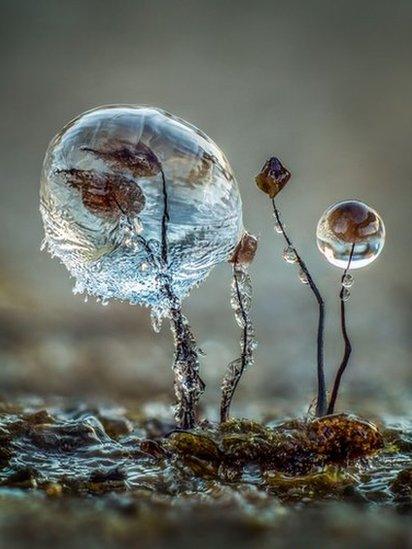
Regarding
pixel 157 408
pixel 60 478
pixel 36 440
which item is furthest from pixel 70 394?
pixel 60 478

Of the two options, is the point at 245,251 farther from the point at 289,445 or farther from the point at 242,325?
the point at 289,445

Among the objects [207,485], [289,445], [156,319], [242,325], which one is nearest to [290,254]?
[242,325]

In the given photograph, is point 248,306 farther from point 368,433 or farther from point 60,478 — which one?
point 60,478

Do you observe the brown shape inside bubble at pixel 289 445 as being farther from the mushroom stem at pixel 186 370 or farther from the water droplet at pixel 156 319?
the water droplet at pixel 156 319

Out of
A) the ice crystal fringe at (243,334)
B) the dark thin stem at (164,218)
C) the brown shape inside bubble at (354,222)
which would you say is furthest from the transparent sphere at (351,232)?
the dark thin stem at (164,218)

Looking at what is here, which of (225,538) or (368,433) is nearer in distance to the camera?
(225,538)
